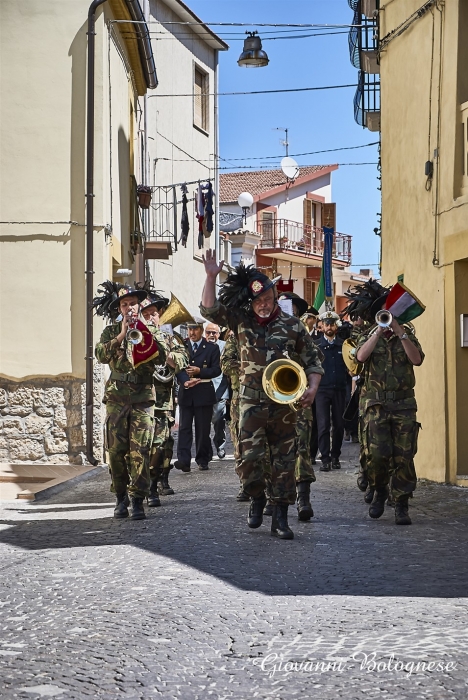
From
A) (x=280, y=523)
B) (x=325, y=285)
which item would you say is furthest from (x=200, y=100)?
(x=280, y=523)

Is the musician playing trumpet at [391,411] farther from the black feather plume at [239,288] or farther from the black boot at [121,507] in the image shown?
the black boot at [121,507]

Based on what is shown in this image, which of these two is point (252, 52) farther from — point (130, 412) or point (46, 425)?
point (130, 412)

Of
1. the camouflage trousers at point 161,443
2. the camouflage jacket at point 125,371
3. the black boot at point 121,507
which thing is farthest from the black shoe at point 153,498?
the camouflage jacket at point 125,371

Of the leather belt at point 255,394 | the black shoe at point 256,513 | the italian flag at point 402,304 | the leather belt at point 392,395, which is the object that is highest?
the italian flag at point 402,304

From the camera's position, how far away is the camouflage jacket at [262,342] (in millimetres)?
9281

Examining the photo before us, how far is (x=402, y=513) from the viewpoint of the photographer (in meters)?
10.1

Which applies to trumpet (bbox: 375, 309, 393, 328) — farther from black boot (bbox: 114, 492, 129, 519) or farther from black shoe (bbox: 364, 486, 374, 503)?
black boot (bbox: 114, 492, 129, 519)

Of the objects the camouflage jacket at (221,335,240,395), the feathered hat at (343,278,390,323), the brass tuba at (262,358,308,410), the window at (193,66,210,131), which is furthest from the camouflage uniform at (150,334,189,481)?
the window at (193,66,210,131)

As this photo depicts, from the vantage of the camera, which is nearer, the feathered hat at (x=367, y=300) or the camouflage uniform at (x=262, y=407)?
the camouflage uniform at (x=262, y=407)

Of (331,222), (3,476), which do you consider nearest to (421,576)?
(3,476)

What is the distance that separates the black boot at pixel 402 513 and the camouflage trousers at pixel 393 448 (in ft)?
0.15

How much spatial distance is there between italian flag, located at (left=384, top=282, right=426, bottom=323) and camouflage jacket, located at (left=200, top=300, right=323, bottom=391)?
96 centimetres

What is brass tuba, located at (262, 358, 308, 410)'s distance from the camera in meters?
9.04

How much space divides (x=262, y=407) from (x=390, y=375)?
60.4 inches
